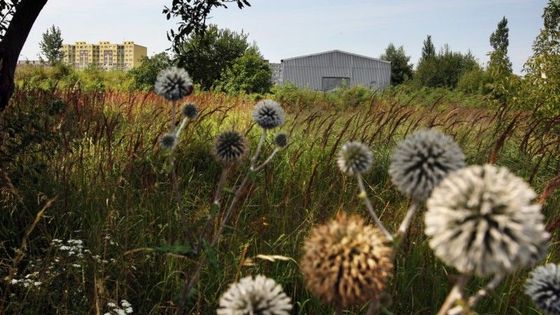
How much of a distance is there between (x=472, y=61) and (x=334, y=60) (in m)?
15.6

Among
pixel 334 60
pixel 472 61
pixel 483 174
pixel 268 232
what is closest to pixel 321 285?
pixel 483 174

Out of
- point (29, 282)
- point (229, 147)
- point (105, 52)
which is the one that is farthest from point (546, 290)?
point (105, 52)

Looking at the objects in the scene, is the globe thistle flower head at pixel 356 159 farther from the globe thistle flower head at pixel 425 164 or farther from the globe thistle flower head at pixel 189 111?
the globe thistle flower head at pixel 189 111

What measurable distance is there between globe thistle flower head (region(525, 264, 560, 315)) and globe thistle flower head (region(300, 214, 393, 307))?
351 mm

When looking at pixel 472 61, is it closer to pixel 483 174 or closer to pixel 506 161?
pixel 506 161

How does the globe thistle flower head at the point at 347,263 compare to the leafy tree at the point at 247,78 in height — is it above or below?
below

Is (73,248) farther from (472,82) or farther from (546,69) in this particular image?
(472,82)

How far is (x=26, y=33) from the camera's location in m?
4.60

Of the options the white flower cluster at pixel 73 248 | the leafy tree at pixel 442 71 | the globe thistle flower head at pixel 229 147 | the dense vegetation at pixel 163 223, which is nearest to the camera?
the globe thistle flower head at pixel 229 147

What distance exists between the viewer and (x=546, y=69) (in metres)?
8.46

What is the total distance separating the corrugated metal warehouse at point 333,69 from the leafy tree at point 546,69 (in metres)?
47.1

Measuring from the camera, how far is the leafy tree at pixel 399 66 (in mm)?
62031

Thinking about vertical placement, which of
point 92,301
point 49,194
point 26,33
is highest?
point 26,33

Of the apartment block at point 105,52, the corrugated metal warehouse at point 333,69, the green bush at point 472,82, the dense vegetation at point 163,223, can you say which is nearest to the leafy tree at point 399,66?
the corrugated metal warehouse at point 333,69
